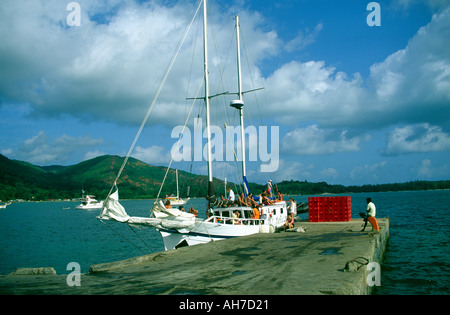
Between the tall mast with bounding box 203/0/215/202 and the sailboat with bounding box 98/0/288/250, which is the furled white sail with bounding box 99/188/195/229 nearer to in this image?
the sailboat with bounding box 98/0/288/250

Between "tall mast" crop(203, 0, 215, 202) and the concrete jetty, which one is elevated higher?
"tall mast" crop(203, 0, 215, 202)

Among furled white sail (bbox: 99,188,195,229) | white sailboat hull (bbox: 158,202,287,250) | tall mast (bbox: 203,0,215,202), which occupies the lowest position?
white sailboat hull (bbox: 158,202,287,250)

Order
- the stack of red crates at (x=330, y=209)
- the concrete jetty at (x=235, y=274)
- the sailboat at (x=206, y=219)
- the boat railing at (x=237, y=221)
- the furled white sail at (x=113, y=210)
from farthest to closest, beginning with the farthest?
the stack of red crates at (x=330, y=209), the boat railing at (x=237, y=221), the sailboat at (x=206, y=219), the furled white sail at (x=113, y=210), the concrete jetty at (x=235, y=274)

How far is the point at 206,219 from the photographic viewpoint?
21172 mm

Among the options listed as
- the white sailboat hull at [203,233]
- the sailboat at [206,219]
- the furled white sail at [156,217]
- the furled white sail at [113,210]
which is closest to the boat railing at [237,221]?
the sailboat at [206,219]

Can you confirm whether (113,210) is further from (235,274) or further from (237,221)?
(235,274)

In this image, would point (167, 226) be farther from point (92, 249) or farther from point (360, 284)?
point (92, 249)

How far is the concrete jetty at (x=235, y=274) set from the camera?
8.14m

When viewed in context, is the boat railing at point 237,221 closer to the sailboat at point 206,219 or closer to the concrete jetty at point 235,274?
the sailboat at point 206,219

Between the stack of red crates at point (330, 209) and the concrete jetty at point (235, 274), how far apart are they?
13662 mm

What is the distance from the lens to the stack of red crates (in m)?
29.0

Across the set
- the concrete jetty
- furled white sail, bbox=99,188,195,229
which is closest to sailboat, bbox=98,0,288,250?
furled white sail, bbox=99,188,195,229

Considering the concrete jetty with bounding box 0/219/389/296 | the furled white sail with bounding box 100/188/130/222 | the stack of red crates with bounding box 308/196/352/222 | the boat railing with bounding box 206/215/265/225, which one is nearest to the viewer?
the concrete jetty with bounding box 0/219/389/296
